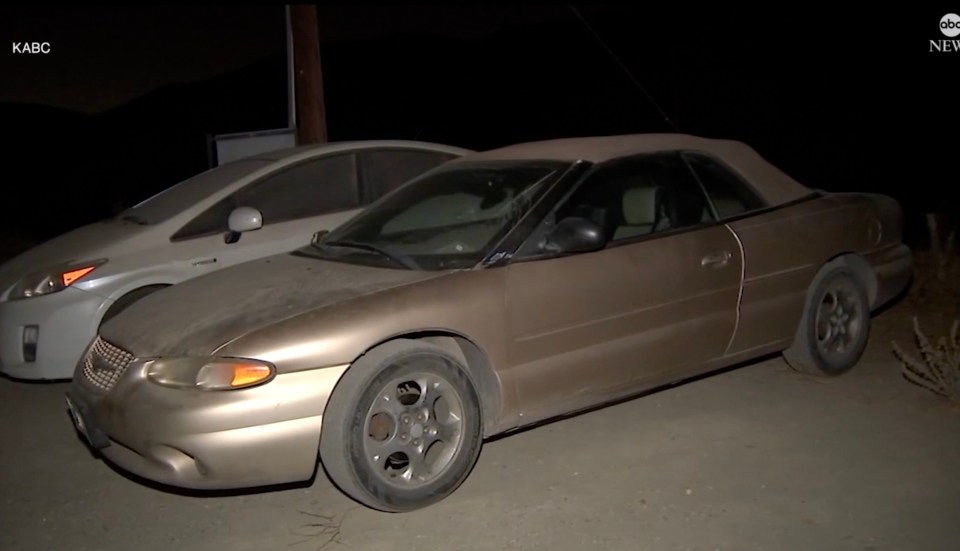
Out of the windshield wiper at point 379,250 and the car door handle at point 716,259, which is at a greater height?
the windshield wiper at point 379,250

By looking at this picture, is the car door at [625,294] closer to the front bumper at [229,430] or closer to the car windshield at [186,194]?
the front bumper at [229,430]

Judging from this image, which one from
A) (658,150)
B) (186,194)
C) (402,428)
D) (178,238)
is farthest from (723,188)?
(186,194)

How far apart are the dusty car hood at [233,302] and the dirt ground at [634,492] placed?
0.81m

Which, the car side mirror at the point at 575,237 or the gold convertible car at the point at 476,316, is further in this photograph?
the car side mirror at the point at 575,237

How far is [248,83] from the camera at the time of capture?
146ft

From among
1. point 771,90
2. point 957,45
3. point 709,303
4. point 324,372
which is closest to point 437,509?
point 324,372

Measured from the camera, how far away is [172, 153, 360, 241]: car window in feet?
21.4

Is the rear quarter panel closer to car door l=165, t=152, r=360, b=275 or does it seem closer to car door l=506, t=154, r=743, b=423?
car door l=506, t=154, r=743, b=423

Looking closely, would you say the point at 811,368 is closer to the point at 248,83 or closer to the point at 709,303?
the point at 709,303

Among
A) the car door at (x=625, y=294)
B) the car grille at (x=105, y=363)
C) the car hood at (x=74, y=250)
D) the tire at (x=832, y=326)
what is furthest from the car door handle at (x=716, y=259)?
the car hood at (x=74, y=250)

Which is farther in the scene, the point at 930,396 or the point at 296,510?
the point at 930,396

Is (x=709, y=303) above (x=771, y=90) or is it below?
below

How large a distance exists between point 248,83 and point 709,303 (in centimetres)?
4242

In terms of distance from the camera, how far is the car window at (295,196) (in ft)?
21.4
